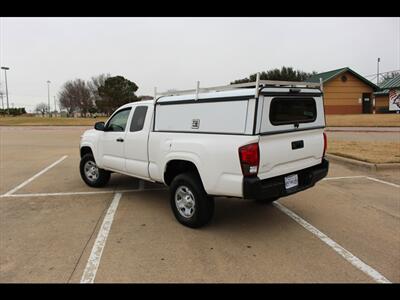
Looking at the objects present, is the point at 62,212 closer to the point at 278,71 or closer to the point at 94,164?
the point at 94,164

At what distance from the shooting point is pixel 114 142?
20.0ft

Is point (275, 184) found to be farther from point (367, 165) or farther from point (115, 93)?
point (115, 93)

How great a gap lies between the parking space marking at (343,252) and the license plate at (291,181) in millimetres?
700

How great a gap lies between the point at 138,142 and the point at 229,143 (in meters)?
2.05

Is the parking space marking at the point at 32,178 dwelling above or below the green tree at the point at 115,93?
below

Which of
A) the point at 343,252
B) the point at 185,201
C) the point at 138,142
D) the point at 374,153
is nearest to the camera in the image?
the point at 343,252

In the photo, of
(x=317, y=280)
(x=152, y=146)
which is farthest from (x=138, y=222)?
(x=317, y=280)

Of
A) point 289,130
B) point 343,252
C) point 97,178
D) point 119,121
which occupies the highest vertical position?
point 119,121

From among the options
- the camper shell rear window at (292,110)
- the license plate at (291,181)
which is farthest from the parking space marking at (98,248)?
the camper shell rear window at (292,110)

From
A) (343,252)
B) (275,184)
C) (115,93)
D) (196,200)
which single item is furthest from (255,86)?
(115,93)

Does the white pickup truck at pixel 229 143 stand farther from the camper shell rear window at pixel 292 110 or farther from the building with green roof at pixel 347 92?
the building with green roof at pixel 347 92

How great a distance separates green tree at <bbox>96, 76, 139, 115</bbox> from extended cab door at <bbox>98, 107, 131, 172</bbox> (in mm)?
48858

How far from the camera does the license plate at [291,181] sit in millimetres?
4333
